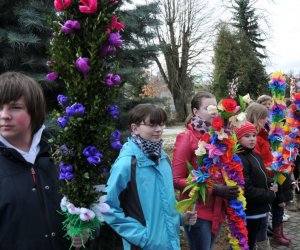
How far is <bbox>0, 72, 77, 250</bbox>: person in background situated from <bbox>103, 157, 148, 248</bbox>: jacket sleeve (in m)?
0.56

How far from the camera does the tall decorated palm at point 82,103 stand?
170 cm

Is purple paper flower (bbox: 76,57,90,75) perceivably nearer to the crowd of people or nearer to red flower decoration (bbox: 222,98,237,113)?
the crowd of people

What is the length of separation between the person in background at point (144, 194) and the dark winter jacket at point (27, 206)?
612mm

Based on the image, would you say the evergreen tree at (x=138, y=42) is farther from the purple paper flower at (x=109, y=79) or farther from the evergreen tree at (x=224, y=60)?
the evergreen tree at (x=224, y=60)

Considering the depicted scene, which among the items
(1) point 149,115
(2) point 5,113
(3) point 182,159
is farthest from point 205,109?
(2) point 5,113

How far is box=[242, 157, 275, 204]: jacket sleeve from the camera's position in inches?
137

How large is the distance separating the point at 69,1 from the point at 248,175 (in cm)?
261

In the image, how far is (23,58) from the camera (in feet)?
12.4

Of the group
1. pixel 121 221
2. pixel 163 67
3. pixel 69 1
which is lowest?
pixel 121 221

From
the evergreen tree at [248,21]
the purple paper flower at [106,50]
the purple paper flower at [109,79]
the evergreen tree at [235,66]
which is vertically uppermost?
the evergreen tree at [248,21]

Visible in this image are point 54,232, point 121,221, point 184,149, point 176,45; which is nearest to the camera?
point 54,232

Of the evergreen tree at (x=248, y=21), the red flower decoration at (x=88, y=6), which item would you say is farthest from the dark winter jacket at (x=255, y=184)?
the evergreen tree at (x=248, y=21)

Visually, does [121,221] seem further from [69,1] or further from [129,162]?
[69,1]

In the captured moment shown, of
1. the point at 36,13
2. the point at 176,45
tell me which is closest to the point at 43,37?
the point at 36,13
